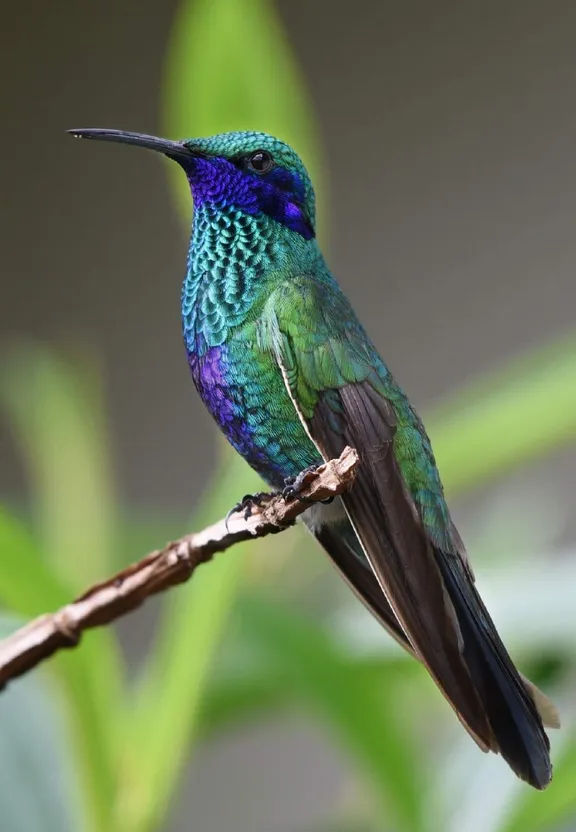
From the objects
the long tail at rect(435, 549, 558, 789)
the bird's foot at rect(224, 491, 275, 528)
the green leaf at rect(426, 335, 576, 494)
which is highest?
the green leaf at rect(426, 335, 576, 494)

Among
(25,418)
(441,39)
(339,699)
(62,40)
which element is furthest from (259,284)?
(441,39)

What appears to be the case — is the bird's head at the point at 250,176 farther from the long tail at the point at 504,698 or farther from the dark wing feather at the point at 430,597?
the long tail at the point at 504,698

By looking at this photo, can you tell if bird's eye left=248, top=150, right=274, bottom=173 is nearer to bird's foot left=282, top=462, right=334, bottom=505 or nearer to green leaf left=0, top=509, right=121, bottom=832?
bird's foot left=282, top=462, right=334, bottom=505

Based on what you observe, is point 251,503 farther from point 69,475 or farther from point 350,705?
point 69,475

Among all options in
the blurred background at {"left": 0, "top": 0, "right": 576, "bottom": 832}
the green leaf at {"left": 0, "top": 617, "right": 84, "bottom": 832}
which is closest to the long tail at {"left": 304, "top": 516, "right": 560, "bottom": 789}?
the blurred background at {"left": 0, "top": 0, "right": 576, "bottom": 832}

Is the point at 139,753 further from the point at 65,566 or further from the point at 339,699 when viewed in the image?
the point at 65,566

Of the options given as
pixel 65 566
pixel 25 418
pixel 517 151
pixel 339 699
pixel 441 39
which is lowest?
pixel 339 699
